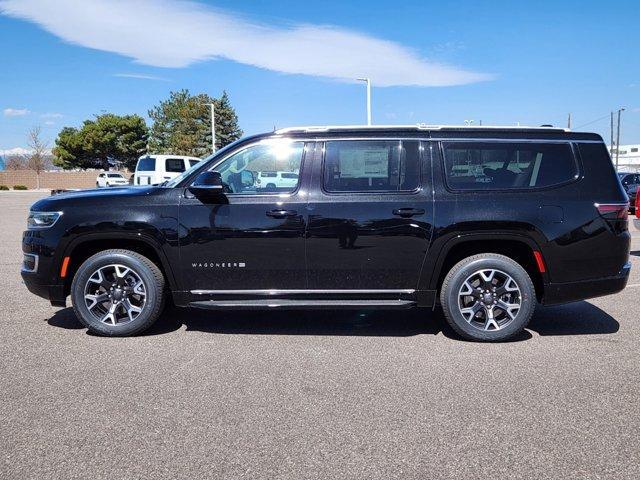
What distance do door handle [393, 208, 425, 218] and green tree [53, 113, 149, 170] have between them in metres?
67.8

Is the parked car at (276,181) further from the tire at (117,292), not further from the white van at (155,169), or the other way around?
the white van at (155,169)

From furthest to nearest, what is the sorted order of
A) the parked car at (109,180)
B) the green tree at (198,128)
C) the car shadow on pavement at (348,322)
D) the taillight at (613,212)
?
the green tree at (198,128), the parked car at (109,180), the car shadow on pavement at (348,322), the taillight at (613,212)

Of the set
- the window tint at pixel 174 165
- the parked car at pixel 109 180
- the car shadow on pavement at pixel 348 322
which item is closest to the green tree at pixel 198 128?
the parked car at pixel 109 180

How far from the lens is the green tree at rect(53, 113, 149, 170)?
66.9 meters

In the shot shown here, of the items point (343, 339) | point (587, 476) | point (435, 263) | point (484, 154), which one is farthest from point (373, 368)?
point (484, 154)

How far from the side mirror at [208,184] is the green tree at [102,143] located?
6716cm

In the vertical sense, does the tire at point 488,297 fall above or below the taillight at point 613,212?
below

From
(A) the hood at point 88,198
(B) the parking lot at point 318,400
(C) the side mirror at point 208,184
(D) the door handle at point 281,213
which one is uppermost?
(C) the side mirror at point 208,184

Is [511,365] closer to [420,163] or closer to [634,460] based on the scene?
[634,460]

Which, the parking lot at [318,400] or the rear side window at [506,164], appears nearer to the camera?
the parking lot at [318,400]

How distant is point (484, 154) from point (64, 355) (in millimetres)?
4046

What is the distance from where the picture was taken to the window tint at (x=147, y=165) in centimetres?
2370

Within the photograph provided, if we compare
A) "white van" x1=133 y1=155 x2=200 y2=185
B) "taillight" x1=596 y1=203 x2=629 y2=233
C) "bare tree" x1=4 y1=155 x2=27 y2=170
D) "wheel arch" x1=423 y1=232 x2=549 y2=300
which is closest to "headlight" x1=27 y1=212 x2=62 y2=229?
"wheel arch" x1=423 y1=232 x2=549 y2=300

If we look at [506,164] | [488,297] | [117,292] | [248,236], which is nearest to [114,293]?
[117,292]
